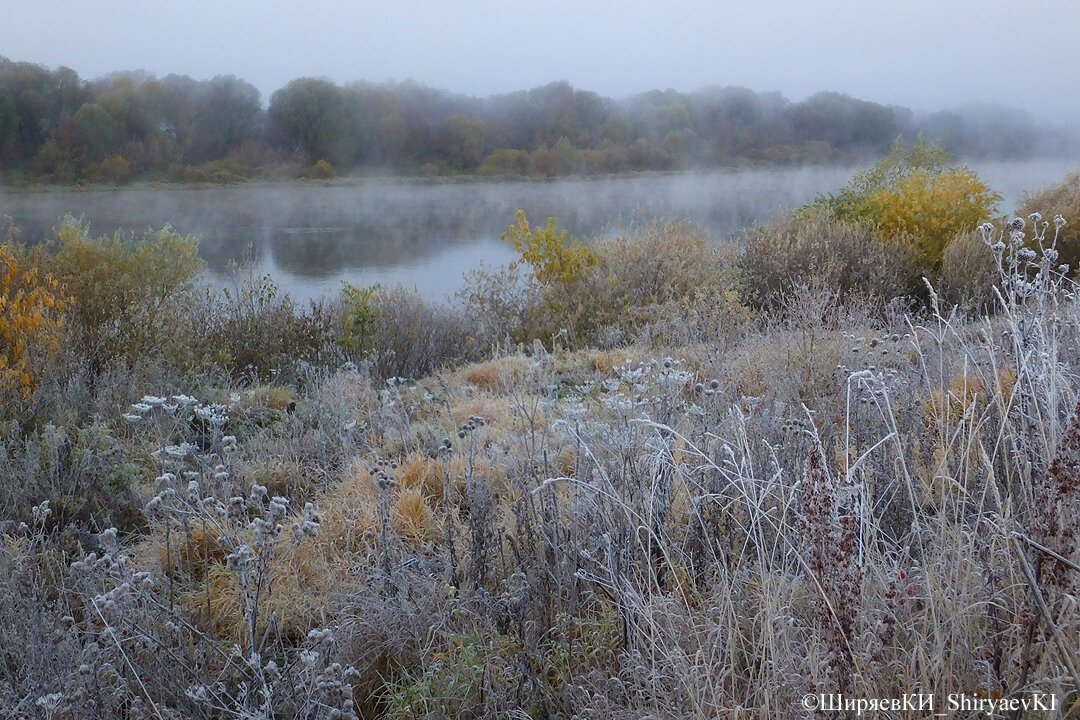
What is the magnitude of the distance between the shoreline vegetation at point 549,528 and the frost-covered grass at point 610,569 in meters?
0.02

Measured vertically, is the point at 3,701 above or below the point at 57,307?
below

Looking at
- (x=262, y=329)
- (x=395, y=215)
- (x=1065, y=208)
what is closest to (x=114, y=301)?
(x=262, y=329)

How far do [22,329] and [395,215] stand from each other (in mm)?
41297

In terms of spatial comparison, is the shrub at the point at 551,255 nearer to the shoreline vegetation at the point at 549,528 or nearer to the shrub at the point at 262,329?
the shrub at the point at 262,329

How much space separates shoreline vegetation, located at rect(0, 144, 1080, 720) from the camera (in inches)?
70.6

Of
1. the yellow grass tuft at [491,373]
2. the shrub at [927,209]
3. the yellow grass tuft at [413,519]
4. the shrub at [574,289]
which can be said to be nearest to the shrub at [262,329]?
the yellow grass tuft at [491,373]

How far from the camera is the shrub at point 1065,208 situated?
14.0m

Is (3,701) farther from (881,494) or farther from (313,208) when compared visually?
(313,208)

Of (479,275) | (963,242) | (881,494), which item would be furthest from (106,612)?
(963,242)

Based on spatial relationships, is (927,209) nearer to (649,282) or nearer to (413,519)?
(649,282)

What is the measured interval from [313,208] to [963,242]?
4295 centimetres

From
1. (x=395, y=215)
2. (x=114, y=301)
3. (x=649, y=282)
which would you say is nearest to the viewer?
(x=114, y=301)

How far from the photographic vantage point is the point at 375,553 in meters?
3.16

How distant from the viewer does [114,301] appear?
24.1 ft
